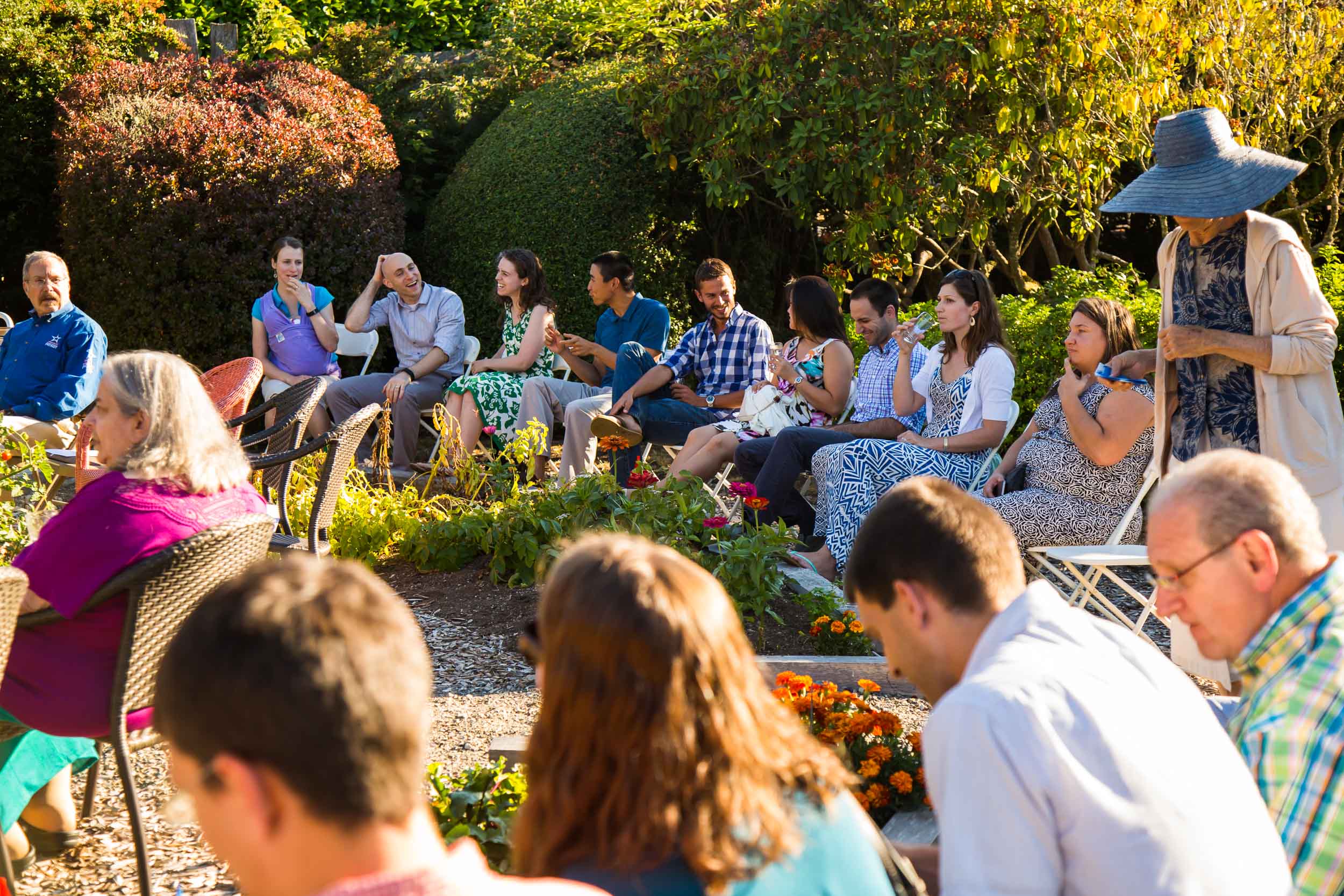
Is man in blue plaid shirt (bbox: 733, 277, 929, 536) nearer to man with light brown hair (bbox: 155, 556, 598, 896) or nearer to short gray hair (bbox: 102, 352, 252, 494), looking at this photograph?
short gray hair (bbox: 102, 352, 252, 494)

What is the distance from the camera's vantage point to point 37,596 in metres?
2.86

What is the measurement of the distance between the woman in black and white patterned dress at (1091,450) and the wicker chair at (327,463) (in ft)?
8.09

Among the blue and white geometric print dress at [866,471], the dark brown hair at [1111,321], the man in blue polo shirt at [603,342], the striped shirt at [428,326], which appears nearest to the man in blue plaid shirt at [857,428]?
the blue and white geometric print dress at [866,471]

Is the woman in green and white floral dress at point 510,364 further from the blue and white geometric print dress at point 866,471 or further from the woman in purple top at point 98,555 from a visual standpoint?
the woman in purple top at point 98,555

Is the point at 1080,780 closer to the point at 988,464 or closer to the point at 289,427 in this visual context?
the point at 988,464

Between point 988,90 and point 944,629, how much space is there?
276 inches

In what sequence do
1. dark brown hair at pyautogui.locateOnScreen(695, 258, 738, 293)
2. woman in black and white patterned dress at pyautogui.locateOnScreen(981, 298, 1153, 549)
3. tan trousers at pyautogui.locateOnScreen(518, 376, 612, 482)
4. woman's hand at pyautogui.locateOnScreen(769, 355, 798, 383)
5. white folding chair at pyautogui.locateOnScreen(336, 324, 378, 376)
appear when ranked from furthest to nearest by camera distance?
white folding chair at pyautogui.locateOnScreen(336, 324, 378, 376) → tan trousers at pyautogui.locateOnScreen(518, 376, 612, 482) → dark brown hair at pyautogui.locateOnScreen(695, 258, 738, 293) → woman's hand at pyautogui.locateOnScreen(769, 355, 798, 383) → woman in black and white patterned dress at pyautogui.locateOnScreen(981, 298, 1153, 549)

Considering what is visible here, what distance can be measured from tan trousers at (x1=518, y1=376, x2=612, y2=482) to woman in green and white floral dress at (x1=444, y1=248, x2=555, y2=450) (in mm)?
97

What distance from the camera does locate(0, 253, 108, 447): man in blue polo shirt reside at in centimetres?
643

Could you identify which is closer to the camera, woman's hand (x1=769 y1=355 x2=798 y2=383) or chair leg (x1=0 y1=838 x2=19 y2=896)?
chair leg (x1=0 y1=838 x2=19 y2=896)

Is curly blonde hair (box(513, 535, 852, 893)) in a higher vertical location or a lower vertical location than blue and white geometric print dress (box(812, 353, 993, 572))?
higher

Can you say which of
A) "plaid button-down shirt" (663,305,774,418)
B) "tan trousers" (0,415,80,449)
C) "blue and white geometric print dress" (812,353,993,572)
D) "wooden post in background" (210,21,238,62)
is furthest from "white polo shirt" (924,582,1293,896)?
"wooden post in background" (210,21,238,62)

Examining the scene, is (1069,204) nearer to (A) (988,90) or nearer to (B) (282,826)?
(A) (988,90)

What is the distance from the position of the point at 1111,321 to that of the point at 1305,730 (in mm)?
3261
